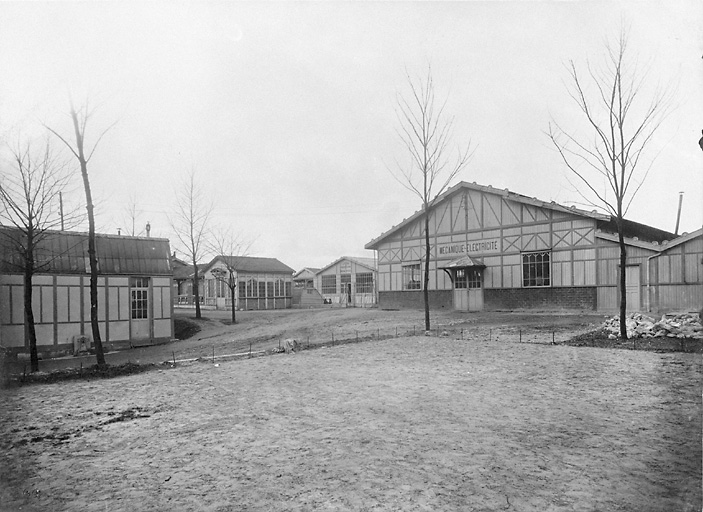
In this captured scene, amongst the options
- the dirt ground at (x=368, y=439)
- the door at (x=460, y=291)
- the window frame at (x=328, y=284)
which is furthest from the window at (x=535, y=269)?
the window frame at (x=328, y=284)

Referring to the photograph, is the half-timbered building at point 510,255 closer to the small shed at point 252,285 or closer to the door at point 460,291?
the door at point 460,291

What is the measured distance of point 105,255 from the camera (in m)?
20.7

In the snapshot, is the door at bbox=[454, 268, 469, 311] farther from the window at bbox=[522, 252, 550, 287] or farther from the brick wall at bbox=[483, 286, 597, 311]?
the window at bbox=[522, 252, 550, 287]

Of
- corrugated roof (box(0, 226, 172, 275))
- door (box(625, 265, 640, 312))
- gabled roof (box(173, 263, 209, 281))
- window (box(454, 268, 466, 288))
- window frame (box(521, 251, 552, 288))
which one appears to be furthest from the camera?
gabled roof (box(173, 263, 209, 281))

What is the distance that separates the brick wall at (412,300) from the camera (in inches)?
1188

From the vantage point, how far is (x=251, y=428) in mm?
6352

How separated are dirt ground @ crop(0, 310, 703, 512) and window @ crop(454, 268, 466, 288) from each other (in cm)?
1812

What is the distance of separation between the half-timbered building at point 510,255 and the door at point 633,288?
4 centimetres

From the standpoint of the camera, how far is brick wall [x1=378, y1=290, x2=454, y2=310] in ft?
99.0

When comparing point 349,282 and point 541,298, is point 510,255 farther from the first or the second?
point 349,282

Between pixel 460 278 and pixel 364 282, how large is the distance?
50.5ft

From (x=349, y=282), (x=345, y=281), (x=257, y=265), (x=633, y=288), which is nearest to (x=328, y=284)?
(x=345, y=281)

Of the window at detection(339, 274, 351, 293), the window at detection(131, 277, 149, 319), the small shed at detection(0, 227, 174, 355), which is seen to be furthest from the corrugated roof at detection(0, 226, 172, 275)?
the window at detection(339, 274, 351, 293)

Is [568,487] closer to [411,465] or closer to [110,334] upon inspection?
[411,465]
